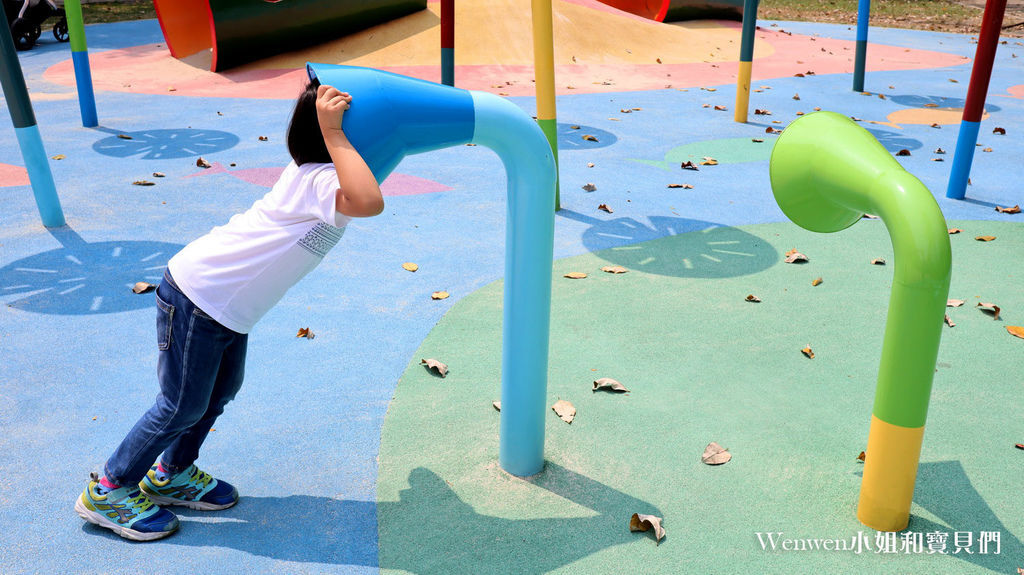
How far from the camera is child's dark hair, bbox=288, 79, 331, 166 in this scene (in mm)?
2115

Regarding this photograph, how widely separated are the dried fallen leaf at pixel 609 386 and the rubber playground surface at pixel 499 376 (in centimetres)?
5

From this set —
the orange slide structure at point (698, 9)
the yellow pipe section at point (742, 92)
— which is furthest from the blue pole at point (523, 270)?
the orange slide structure at point (698, 9)

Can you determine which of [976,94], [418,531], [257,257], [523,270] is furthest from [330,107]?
[976,94]

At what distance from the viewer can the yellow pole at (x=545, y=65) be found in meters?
5.01

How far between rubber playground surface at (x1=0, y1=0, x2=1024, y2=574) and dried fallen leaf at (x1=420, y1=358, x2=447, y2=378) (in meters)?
0.04

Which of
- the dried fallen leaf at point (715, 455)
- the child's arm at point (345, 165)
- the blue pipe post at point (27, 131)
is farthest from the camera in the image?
the blue pipe post at point (27, 131)

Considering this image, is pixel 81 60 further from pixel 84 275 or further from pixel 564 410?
pixel 564 410

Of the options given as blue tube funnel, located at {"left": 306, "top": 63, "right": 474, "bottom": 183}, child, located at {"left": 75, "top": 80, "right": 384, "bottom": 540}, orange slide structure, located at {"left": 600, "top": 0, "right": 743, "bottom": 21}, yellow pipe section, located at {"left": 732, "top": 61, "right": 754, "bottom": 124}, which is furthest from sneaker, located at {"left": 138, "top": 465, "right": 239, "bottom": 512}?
orange slide structure, located at {"left": 600, "top": 0, "right": 743, "bottom": 21}

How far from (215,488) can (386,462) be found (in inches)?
23.4

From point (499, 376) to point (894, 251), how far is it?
1786 millimetres

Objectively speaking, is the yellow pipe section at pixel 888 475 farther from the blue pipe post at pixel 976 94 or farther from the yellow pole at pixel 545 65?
the blue pipe post at pixel 976 94

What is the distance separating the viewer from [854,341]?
375 centimetres

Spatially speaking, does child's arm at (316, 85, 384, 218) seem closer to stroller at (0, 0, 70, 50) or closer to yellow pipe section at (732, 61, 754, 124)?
yellow pipe section at (732, 61, 754, 124)

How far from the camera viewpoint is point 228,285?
2.23m
